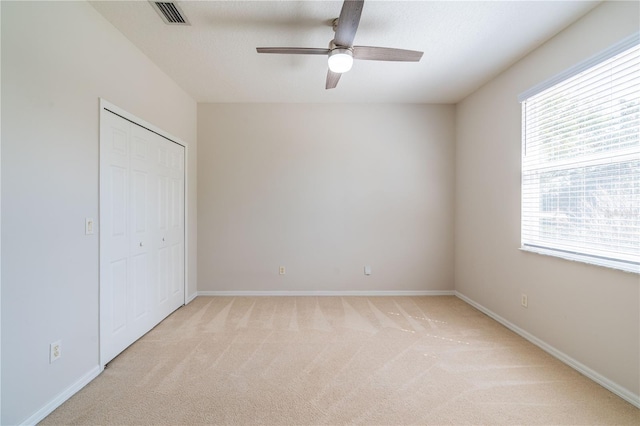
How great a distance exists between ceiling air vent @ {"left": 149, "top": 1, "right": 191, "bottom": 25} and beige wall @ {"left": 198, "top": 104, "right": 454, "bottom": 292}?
1.69m

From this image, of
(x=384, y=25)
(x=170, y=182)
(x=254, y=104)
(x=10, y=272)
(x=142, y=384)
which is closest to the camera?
(x=10, y=272)

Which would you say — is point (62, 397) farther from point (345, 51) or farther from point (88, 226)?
point (345, 51)

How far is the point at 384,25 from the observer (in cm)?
212

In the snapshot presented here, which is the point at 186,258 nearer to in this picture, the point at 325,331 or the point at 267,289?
the point at 267,289

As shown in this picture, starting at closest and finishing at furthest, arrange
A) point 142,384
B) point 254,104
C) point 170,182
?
point 142,384, point 170,182, point 254,104

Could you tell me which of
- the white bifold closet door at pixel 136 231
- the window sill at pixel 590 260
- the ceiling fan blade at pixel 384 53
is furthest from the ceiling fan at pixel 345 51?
the window sill at pixel 590 260

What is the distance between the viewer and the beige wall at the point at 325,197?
3.77m

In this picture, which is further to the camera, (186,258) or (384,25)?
(186,258)

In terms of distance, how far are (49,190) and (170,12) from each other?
1.53m

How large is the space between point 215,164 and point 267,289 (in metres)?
1.97

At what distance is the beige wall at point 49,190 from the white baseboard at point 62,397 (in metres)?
0.01

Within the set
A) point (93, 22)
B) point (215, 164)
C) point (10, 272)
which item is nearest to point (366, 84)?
point (215, 164)

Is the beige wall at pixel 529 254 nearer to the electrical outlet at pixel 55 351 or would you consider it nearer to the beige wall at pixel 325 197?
the beige wall at pixel 325 197

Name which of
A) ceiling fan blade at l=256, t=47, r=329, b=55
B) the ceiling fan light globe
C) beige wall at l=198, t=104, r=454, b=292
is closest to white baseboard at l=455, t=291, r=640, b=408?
beige wall at l=198, t=104, r=454, b=292
